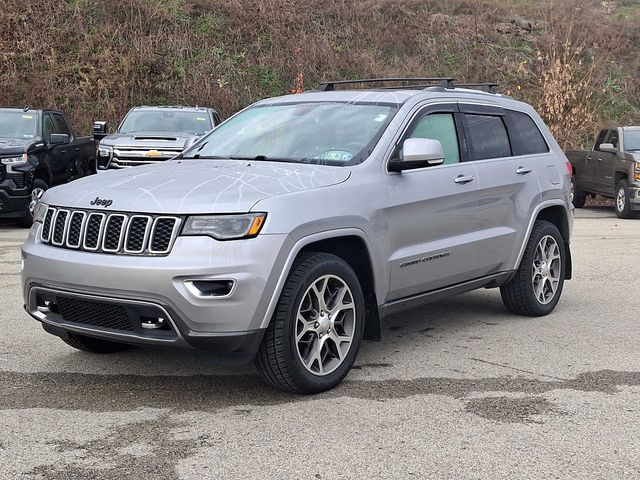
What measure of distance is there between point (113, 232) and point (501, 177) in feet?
10.4

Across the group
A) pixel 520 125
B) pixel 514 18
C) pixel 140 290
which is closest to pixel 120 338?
pixel 140 290

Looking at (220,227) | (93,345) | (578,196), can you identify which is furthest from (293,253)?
(578,196)

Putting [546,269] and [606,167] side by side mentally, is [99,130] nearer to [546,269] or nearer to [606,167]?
[606,167]

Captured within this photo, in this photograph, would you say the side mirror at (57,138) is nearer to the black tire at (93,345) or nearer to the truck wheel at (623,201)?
the black tire at (93,345)

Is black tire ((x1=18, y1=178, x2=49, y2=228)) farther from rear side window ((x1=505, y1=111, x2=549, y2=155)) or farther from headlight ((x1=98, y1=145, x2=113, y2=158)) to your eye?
rear side window ((x1=505, y1=111, x2=549, y2=155))

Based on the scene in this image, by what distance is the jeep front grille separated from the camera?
458 centimetres

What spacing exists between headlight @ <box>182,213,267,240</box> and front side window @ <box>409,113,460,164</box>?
6.17 feet

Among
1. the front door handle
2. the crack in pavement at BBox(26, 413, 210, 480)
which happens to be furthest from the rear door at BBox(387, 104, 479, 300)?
the crack in pavement at BBox(26, 413, 210, 480)

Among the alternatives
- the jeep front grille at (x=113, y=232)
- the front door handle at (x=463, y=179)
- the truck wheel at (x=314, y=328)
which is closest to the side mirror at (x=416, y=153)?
the front door handle at (x=463, y=179)

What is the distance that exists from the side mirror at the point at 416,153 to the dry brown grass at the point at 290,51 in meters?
18.8

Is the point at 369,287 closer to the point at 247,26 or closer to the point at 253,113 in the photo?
the point at 253,113

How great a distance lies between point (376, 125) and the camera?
19.1ft

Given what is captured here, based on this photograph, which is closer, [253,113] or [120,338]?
[120,338]

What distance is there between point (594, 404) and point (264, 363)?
6.11ft
